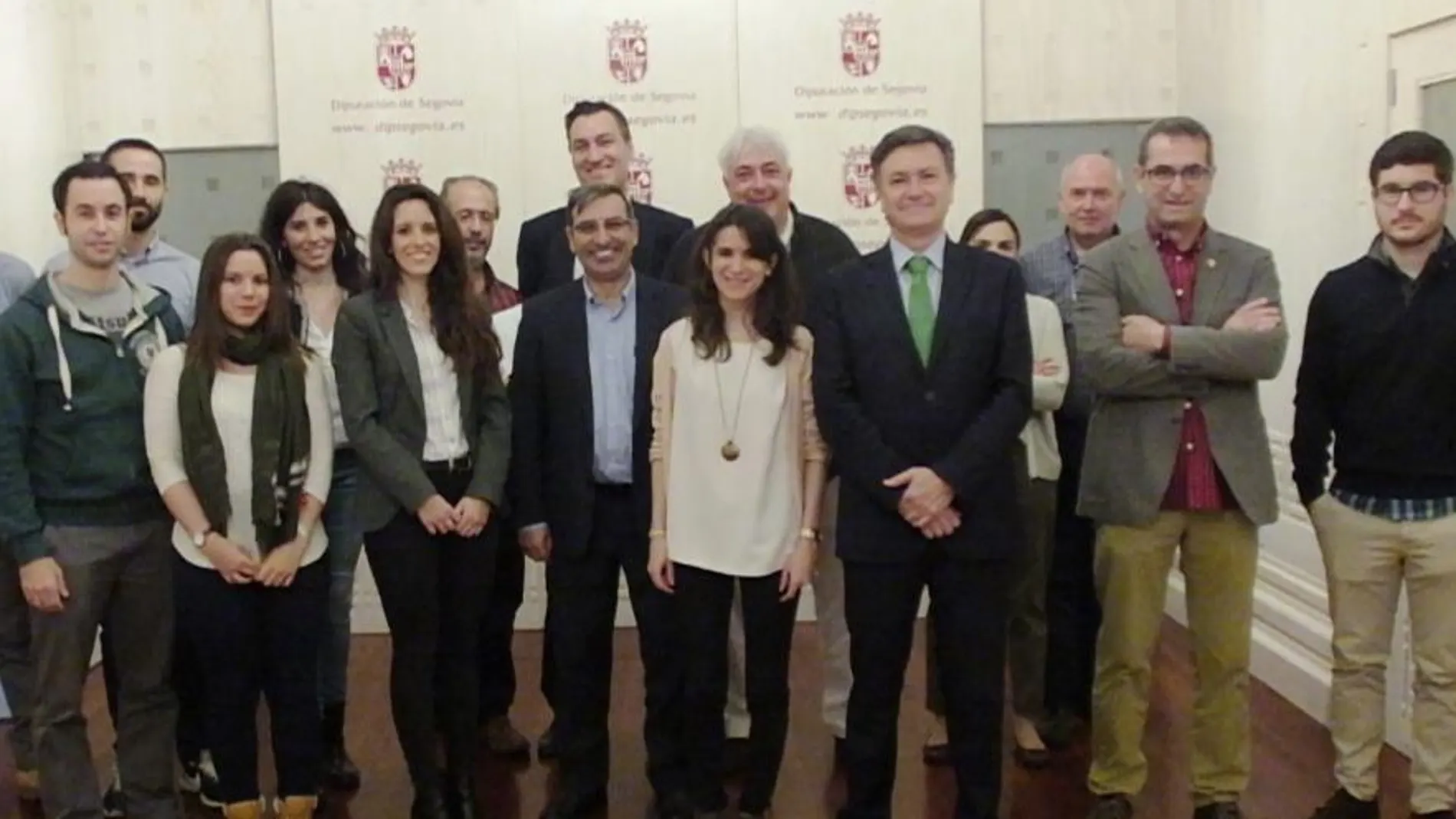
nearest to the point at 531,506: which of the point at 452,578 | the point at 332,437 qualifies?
the point at 452,578

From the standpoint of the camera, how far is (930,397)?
295 cm

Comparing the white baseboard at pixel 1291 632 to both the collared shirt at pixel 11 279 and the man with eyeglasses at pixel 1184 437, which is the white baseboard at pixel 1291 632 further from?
the collared shirt at pixel 11 279

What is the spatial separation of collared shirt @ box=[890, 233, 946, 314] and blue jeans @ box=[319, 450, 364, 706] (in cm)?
151

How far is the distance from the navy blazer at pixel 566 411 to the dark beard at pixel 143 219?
1238mm

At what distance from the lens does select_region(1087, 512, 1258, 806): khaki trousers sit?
10.4 feet

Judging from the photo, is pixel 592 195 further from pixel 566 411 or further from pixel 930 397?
pixel 930 397

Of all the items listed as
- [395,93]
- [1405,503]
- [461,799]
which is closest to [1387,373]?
[1405,503]

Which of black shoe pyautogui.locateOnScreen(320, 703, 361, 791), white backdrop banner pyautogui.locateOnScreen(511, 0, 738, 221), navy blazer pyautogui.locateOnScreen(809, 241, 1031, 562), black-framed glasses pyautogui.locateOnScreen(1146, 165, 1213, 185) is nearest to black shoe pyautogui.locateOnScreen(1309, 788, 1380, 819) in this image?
navy blazer pyautogui.locateOnScreen(809, 241, 1031, 562)

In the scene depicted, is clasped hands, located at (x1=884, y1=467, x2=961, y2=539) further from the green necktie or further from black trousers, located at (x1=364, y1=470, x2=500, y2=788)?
black trousers, located at (x1=364, y1=470, x2=500, y2=788)

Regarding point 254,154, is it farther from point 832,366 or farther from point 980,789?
point 980,789

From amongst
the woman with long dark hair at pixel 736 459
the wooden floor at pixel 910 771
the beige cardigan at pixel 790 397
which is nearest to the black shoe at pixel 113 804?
the wooden floor at pixel 910 771

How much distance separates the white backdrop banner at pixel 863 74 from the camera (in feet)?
18.2

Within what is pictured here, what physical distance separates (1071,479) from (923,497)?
1291 mm

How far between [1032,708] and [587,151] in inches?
82.3
